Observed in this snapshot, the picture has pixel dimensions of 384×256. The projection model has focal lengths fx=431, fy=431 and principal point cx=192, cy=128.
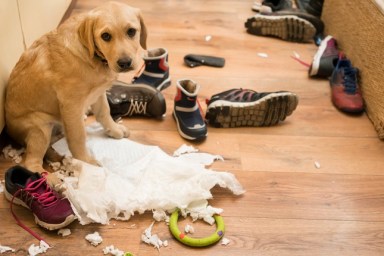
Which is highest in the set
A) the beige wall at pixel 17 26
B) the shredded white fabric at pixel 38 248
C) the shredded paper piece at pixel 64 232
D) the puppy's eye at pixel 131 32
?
the puppy's eye at pixel 131 32

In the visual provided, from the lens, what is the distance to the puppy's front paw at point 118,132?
1.98m

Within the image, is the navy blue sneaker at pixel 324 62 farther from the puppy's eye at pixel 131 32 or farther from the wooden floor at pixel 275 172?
the puppy's eye at pixel 131 32

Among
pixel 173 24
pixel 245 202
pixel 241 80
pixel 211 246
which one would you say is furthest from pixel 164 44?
pixel 211 246

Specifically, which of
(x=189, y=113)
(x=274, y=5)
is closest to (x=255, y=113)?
(x=189, y=113)

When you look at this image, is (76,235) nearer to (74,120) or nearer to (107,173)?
(107,173)

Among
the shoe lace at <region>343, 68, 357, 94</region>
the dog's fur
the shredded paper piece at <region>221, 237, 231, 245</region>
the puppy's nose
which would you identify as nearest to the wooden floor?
the shredded paper piece at <region>221, 237, 231, 245</region>

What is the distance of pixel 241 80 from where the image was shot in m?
2.49

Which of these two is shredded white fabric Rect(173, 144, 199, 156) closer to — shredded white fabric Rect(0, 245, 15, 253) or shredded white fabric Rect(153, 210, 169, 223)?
shredded white fabric Rect(153, 210, 169, 223)

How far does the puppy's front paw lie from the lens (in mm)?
1978

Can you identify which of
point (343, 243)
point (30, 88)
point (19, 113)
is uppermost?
point (30, 88)

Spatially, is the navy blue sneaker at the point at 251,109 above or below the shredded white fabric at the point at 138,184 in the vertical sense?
above

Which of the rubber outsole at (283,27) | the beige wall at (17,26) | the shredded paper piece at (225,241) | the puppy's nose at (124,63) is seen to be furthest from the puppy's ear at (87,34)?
the rubber outsole at (283,27)

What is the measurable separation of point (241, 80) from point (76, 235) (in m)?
1.35

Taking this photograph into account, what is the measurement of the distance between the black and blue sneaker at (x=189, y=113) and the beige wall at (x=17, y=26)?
2.50 feet
